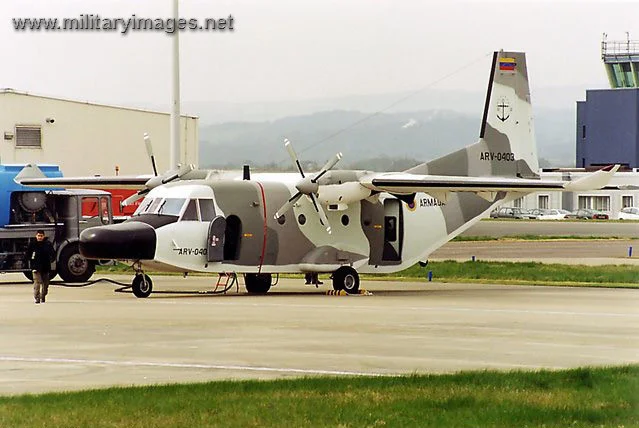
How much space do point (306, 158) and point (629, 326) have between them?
1060 cm

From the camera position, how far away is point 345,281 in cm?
2991

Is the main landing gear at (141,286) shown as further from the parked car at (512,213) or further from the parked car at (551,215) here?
the parked car at (512,213)

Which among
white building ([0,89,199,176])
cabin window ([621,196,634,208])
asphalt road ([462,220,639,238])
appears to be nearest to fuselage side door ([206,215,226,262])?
white building ([0,89,199,176])

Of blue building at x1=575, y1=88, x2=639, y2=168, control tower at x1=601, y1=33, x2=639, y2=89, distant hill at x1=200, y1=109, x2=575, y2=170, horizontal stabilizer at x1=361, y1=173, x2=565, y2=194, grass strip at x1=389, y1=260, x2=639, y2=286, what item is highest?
control tower at x1=601, y1=33, x2=639, y2=89

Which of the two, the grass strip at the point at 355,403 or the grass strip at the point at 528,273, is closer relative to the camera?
the grass strip at the point at 355,403

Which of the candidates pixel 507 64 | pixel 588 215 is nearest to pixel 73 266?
pixel 507 64

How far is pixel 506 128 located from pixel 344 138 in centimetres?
734

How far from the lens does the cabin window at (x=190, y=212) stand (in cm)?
2748

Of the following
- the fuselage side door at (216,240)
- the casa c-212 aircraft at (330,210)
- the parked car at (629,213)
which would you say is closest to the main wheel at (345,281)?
the casa c-212 aircraft at (330,210)

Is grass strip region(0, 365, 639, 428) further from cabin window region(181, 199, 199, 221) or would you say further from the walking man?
cabin window region(181, 199, 199, 221)

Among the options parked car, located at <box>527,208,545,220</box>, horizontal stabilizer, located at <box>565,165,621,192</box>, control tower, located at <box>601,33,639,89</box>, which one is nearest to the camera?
horizontal stabilizer, located at <box>565,165,621,192</box>

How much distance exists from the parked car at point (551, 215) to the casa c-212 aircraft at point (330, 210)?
56794mm

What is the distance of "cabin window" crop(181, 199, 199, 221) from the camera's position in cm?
2748

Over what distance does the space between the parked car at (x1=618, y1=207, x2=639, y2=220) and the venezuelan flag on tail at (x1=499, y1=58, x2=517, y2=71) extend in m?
59.8
